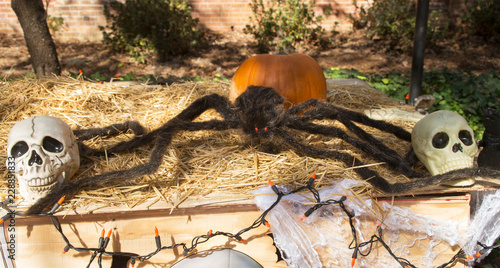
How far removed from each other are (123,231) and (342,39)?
6.60 metres

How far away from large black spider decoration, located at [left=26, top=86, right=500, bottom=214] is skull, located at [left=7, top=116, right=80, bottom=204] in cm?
8

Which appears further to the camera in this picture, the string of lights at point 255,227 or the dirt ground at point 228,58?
the dirt ground at point 228,58

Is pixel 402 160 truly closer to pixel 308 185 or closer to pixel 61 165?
pixel 308 185

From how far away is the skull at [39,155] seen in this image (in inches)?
61.4

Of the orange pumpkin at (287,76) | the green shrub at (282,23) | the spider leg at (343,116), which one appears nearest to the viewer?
the spider leg at (343,116)

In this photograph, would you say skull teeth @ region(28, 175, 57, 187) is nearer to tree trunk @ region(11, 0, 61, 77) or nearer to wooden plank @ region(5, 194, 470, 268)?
wooden plank @ region(5, 194, 470, 268)

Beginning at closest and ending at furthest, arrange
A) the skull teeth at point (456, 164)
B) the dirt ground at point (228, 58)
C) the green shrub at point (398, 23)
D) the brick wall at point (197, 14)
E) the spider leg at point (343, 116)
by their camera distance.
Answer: the skull teeth at point (456, 164) → the spider leg at point (343, 116) → the dirt ground at point (228, 58) → the green shrub at point (398, 23) → the brick wall at point (197, 14)

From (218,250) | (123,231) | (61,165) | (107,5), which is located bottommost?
(218,250)

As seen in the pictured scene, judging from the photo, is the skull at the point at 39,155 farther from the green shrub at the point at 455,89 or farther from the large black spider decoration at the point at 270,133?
the green shrub at the point at 455,89

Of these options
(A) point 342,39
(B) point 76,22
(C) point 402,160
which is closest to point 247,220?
(C) point 402,160

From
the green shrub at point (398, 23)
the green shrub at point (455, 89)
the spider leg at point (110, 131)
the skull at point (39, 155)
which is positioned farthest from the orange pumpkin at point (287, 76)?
the green shrub at point (398, 23)

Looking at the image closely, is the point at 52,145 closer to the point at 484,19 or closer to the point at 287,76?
the point at 287,76

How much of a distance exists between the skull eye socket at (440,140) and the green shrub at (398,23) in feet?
17.8

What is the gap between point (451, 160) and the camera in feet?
5.46
